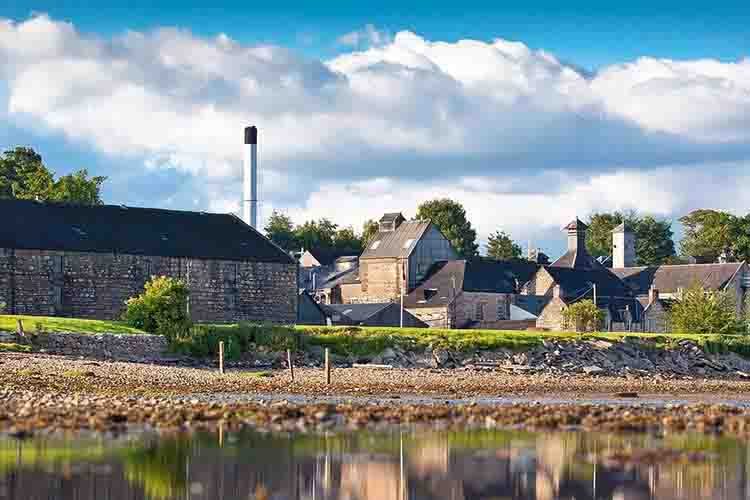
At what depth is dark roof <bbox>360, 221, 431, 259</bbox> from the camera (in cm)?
10975

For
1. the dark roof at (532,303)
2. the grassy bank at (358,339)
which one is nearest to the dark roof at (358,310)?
the grassy bank at (358,339)

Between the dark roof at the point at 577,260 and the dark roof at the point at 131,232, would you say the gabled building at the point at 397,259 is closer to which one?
the dark roof at the point at 577,260

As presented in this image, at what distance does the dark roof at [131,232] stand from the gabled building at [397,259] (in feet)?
77.0

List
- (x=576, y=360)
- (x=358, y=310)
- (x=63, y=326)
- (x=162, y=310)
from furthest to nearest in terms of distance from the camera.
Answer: (x=358, y=310) → (x=576, y=360) → (x=162, y=310) → (x=63, y=326)

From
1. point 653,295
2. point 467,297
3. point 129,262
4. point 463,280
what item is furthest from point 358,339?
point 653,295

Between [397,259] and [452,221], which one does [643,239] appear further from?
[397,259]

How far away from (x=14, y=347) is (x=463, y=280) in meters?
51.8

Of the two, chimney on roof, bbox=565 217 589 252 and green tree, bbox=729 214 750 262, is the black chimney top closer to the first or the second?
chimney on roof, bbox=565 217 589 252

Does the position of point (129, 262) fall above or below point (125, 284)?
above

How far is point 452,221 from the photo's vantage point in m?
157

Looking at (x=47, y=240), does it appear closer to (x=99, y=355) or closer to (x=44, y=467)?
(x=99, y=355)

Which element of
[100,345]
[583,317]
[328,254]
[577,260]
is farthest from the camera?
[328,254]

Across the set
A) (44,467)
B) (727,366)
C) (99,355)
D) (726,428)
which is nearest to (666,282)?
(727,366)

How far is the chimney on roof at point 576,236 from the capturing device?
411 ft
